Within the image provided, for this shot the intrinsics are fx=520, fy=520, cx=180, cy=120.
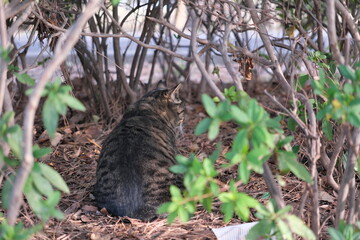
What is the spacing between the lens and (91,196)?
406cm

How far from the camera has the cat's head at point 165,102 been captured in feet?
15.0

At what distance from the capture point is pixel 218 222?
11.7 feet

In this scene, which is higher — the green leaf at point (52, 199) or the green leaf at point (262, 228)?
the green leaf at point (52, 199)

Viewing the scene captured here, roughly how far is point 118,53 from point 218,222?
7.72 feet

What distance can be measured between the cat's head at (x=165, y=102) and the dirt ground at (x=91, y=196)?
0.44 metres

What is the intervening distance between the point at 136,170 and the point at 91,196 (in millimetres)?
616

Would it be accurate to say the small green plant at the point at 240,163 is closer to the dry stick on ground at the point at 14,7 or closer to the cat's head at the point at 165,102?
the dry stick on ground at the point at 14,7

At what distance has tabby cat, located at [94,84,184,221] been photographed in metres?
3.63

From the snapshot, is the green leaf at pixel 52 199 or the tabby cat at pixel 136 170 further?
the tabby cat at pixel 136 170

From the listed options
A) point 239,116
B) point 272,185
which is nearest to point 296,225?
point 272,185

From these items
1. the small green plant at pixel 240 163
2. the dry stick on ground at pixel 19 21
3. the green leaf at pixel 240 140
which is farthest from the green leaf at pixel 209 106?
the dry stick on ground at pixel 19 21

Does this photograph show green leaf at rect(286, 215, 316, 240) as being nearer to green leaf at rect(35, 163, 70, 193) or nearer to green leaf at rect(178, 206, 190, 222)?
green leaf at rect(178, 206, 190, 222)

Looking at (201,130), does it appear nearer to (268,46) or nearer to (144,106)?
(268,46)

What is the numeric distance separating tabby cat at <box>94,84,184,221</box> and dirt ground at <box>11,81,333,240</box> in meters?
0.11
